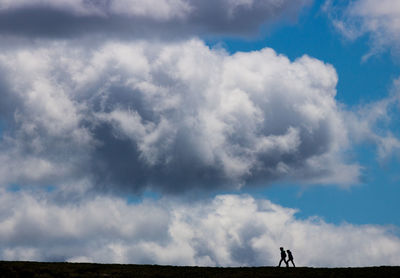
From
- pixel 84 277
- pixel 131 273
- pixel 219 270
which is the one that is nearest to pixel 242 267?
pixel 219 270

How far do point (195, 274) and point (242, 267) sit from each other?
22.0 feet

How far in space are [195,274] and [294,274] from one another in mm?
9400

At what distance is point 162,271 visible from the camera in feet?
A: 208

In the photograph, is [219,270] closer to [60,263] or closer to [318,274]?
[318,274]

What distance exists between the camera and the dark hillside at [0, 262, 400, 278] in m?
60.2

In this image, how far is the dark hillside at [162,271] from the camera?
6025 cm

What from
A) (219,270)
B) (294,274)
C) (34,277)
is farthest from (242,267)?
(34,277)

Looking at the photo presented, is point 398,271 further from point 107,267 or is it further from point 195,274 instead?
point 107,267

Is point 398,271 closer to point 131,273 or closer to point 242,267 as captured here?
point 242,267

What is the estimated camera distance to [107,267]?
6425 cm

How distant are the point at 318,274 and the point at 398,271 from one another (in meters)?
7.83

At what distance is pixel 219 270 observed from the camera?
64875 mm

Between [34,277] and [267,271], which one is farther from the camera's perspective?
[267,271]

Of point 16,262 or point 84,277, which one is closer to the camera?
point 84,277
